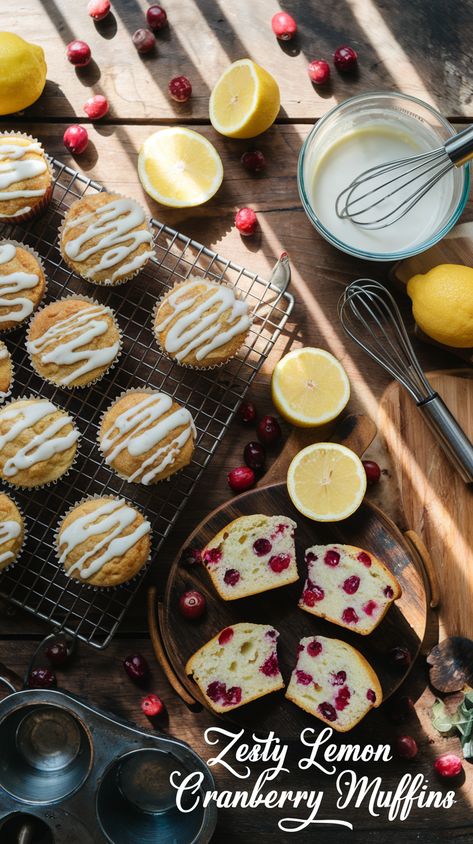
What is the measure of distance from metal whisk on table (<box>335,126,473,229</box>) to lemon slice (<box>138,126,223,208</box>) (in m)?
0.60

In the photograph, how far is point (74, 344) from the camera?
135 inches

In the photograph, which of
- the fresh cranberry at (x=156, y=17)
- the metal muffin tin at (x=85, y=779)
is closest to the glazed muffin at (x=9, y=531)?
the metal muffin tin at (x=85, y=779)

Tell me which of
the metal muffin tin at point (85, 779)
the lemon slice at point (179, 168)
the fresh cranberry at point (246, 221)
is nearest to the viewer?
the metal muffin tin at point (85, 779)

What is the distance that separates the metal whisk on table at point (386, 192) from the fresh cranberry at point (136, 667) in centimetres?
219

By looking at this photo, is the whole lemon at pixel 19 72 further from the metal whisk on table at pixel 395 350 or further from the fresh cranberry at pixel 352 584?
the fresh cranberry at pixel 352 584

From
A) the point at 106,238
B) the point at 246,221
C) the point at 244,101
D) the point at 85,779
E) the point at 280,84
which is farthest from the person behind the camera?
the point at 280,84

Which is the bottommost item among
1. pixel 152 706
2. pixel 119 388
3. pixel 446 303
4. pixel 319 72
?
pixel 152 706

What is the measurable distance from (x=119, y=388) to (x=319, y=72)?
176cm

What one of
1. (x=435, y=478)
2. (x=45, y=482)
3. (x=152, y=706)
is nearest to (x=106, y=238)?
(x=45, y=482)

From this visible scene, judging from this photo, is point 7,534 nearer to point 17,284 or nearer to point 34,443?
point 34,443

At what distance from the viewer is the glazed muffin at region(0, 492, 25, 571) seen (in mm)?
3367

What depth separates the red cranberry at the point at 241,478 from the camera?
11.8 ft

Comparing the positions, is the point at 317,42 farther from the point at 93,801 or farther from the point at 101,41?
the point at 93,801

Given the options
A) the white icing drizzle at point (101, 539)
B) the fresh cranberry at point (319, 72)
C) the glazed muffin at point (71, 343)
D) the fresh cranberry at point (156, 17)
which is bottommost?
the white icing drizzle at point (101, 539)
